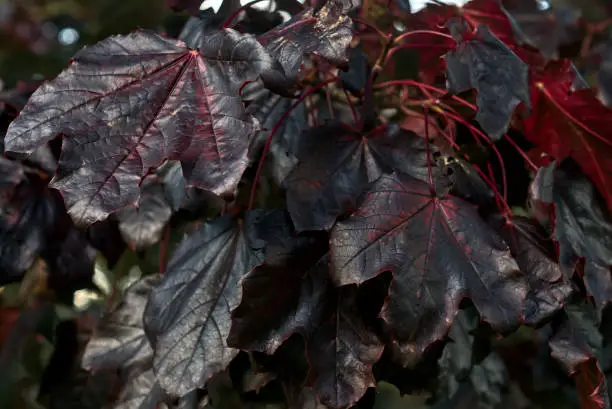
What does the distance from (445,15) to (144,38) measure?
0.71 metres

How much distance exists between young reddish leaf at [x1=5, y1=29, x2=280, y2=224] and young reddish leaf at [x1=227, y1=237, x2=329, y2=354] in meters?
0.18

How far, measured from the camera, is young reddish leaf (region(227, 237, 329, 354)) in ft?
3.01

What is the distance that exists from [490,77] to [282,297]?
39cm

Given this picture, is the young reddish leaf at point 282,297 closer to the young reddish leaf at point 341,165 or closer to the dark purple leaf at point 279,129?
the young reddish leaf at point 341,165

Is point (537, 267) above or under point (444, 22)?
under

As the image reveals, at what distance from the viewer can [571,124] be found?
121 centimetres

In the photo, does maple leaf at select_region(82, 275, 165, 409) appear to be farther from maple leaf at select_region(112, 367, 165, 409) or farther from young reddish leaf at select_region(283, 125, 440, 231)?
young reddish leaf at select_region(283, 125, 440, 231)

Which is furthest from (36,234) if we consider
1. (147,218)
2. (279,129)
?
(279,129)

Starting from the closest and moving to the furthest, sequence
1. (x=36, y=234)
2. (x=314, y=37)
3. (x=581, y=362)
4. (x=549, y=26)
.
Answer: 1. (x=314, y=37)
2. (x=581, y=362)
3. (x=36, y=234)
4. (x=549, y=26)

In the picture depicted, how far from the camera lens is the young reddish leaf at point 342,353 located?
914 mm

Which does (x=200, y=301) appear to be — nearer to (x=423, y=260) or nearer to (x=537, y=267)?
(x=423, y=260)

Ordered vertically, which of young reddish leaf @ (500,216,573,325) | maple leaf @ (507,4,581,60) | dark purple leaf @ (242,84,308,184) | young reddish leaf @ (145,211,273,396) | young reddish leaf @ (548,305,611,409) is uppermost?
dark purple leaf @ (242,84,308,184)

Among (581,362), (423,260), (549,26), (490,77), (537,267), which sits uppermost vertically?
(490,77)

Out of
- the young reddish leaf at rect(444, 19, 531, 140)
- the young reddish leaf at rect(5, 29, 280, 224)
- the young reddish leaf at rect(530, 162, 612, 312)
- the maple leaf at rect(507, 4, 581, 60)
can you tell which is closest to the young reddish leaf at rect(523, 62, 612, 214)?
the young reddish leaf at rect(530, 162, 612, 312)
